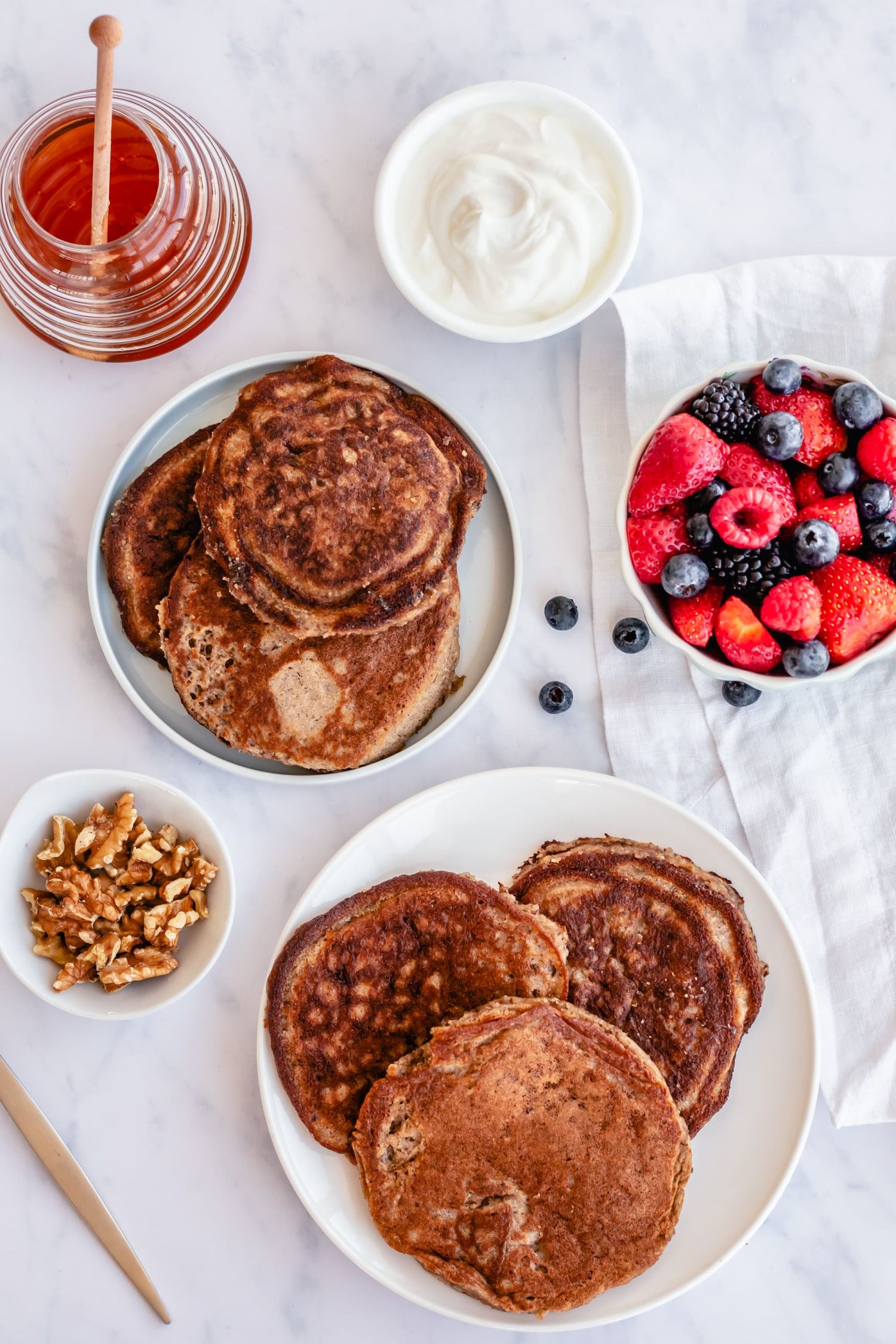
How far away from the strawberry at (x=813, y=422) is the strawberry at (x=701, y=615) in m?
0.27

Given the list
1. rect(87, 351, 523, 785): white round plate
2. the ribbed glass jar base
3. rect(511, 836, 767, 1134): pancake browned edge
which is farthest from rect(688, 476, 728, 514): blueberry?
the ribbed glass jar base

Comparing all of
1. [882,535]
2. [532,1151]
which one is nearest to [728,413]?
[882,535]

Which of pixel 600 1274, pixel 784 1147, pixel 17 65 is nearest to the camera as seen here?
pixel 600 1274

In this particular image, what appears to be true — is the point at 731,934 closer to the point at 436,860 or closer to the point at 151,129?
the point at 436,860

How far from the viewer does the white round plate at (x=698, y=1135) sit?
1866 millimetres

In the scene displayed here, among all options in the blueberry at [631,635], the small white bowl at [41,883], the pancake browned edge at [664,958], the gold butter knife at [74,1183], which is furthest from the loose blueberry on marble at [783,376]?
the gold butter knife at [74,1183]

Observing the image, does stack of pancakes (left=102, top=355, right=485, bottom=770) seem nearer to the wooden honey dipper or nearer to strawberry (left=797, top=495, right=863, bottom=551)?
the wooden honey dipper

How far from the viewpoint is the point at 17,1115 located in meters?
1.97

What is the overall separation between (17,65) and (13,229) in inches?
18.9

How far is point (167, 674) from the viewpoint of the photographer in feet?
6.50

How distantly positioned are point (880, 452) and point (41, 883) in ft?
5.32

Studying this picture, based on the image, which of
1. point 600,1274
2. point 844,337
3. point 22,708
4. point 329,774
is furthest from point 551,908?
point 844,337

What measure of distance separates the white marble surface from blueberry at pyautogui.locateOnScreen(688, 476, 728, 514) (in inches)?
14.5

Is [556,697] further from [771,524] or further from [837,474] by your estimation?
[837,474]
